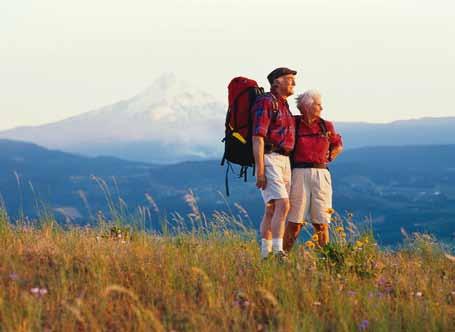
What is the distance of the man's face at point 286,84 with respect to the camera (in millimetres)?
8047

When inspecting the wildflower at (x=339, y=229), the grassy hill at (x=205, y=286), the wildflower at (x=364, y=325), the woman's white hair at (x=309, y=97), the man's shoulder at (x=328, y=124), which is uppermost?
the woman's white hair at (x=309, y=97)

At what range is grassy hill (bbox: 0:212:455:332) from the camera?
227 inches

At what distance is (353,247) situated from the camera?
7.54 m

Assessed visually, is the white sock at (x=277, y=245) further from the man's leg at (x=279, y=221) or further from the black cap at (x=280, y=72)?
the black cap at (x=280, y=72)

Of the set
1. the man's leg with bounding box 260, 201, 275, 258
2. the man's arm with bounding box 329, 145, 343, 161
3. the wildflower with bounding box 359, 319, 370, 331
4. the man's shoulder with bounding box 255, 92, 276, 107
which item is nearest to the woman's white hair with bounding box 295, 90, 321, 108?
the man's shoulder with bounding box 255, 92, 276, 107

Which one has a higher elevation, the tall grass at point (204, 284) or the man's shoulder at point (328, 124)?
the man's shoulder at point (328, 124)

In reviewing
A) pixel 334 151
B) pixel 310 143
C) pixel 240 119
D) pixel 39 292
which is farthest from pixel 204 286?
pixel 334 151

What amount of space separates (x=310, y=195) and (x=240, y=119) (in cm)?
114

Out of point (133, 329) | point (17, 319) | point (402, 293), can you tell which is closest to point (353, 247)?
point (402, 293)

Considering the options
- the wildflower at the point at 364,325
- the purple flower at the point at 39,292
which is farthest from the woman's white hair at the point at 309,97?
the purple flower at the point at 39,292

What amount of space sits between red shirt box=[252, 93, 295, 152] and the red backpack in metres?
0.13

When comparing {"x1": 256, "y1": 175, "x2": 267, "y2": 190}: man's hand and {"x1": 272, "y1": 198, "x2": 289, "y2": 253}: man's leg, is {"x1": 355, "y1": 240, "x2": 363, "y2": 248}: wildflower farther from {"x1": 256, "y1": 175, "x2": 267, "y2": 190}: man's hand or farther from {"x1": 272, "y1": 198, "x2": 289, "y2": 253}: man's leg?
{"x1": 256, "y1": 175, "x2": 267, "y2": 190}: man's hand

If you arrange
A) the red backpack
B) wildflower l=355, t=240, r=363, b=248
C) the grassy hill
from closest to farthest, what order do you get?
the grassy hill, wildflower l=355, t=240, r=363, b=248, the red backpack

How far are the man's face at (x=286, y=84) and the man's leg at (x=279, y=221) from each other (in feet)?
3.68
